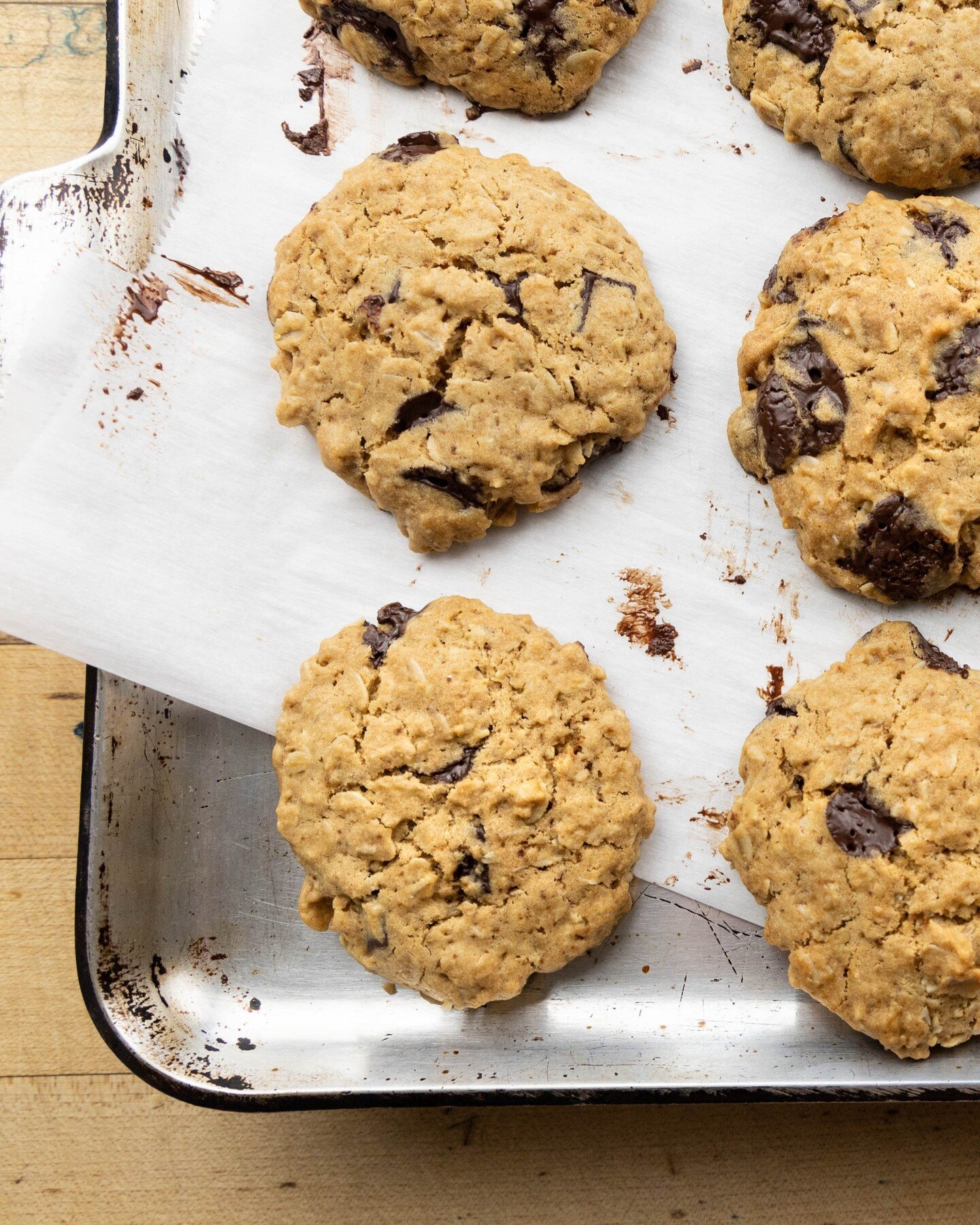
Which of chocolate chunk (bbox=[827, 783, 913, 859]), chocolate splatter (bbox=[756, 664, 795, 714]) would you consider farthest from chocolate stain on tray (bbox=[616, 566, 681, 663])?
chocolate chunk (bbox=[827, 783, 913, 859])

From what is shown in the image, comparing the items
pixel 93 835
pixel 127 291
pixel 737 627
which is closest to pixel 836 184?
pixel 737 627

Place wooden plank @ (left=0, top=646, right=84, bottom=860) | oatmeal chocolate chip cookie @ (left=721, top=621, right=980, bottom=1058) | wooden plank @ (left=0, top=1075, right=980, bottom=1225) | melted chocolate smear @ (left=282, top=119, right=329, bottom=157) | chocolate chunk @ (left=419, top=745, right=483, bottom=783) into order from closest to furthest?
oatmeal chocolate chip cookie @ (left=721, top=621, right=980, bottom=1058) < chocolate chunk @ (left=419, top=745, right=483, bottom=783) < melted chocolate smear @ (left=282, top=119, right=329, bottom=157) < wooden plank @ (left=0, top=1075, right=980, bottom=1225) < wooden plank @ (left=0, top=646, right=84, bottom=860)

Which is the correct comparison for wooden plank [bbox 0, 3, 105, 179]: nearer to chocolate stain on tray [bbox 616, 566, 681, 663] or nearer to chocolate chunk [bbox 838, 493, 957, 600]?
chocolate stain on tray [bbox 616, 566, 681, 663]

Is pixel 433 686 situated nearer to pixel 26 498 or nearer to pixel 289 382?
pixel 289 382

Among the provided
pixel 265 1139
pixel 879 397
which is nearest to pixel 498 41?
pixel 879 397

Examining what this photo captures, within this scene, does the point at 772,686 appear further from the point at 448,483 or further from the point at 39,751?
the point at 39,751

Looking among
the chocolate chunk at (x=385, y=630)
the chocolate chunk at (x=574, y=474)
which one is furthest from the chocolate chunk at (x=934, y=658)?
the chocolate chunk at (x=385, y=630)
